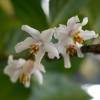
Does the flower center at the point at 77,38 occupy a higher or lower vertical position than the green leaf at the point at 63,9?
lower

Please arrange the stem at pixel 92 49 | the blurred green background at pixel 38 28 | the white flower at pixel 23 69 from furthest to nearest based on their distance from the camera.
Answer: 1. the blurred green background at pixel 38 28
2. the white flower at pixel 23 69
3. the stem at pixel 92 49

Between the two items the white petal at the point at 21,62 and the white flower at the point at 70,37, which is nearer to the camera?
the white flower at the point at 70,37

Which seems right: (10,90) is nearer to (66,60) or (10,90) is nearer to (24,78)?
(24,78)

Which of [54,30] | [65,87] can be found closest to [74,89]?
[65,87]

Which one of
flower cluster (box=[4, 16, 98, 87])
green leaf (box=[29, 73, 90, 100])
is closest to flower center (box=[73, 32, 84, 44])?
flower cluster (box=[4, 16, 98, 87])

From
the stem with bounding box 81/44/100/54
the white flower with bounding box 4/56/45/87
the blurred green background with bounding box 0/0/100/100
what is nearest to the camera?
the stem with bounding box 81/44/100/54

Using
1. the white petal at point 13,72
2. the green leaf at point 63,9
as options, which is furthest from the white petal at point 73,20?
the white petal at point 13,72

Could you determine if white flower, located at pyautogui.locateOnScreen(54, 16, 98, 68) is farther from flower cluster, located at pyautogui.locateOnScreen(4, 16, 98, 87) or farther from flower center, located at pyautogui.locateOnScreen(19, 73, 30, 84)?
flower center, located at pyautogui.locateOnScreen(19, 73, 30, 84)

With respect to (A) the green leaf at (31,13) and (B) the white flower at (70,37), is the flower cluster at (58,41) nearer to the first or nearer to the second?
(B) the white flower at (70,37)
